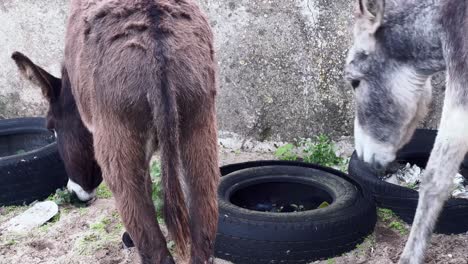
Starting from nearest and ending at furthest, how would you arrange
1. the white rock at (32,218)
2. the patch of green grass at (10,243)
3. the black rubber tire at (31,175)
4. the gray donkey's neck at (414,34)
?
1. the gray donkey's neck at (414,34)
2. the patch of green grass at (10,243)
3. the white rock at (32,218)
4. the black rubber tire at (31,175)

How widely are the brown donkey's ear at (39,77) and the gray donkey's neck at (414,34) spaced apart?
2.09m

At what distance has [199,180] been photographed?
8.55ft

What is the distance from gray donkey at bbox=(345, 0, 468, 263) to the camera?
2.92 metres

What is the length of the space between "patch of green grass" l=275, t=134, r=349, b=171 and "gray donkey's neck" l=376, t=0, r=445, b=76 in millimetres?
1692

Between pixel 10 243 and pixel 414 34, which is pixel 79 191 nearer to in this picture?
pixel 10 243

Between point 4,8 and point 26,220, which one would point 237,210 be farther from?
point 4,8

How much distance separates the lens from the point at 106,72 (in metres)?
2.54

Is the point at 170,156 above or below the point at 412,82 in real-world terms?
below

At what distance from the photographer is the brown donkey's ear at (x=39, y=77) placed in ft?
11.6

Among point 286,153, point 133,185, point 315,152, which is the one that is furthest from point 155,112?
point 286,153

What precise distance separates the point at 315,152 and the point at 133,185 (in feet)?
8.38

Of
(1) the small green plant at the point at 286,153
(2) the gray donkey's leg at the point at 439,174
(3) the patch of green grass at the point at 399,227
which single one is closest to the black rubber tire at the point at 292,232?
(3) the patch of green grass at the point at 399,227

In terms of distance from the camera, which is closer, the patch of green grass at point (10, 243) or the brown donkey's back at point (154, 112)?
the brown donkey's back at point (154, 112)

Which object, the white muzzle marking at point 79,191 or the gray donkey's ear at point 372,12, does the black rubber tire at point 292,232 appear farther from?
the gray donkey's ear at point 372,12
